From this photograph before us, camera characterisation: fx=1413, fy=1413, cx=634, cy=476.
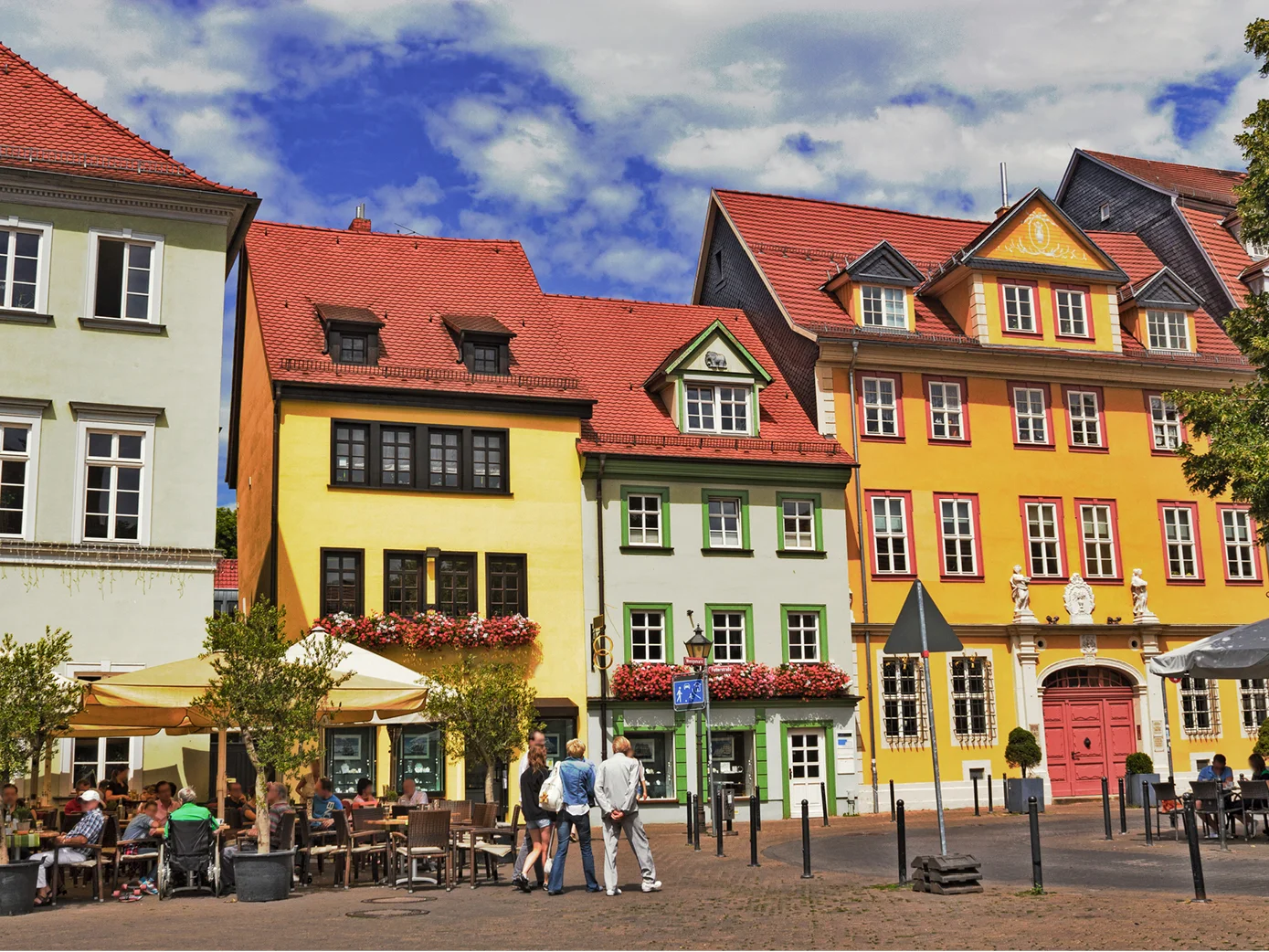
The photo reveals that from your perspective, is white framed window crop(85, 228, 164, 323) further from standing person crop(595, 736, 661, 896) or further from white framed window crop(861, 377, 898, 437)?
white framed window crop(861, 377, 898, 437)

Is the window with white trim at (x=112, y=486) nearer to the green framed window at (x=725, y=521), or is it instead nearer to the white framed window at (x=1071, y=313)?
the green framed window at (x=725, y=521)

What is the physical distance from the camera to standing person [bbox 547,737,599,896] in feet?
50.8

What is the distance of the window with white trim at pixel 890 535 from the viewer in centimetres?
3369

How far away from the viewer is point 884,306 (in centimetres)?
3600

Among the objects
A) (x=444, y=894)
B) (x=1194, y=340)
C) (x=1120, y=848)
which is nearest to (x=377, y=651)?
(x=444, y=894)

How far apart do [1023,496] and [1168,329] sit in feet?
22.7

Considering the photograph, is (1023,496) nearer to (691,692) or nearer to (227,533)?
(691,692)

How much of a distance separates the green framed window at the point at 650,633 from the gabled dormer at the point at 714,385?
445cm

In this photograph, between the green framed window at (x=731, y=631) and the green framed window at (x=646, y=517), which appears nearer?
the green framed window at (x=646, y=517)

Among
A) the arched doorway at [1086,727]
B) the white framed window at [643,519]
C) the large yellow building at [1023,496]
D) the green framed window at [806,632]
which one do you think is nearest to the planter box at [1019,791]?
the large yellow building at [1023,496]

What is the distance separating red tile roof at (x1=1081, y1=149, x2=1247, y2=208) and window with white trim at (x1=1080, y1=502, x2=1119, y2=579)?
1183 centimetres

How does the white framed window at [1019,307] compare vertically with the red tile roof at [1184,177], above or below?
below

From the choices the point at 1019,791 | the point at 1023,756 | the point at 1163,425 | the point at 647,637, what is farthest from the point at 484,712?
the point at 1163,425

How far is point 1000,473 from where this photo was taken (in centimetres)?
3522
